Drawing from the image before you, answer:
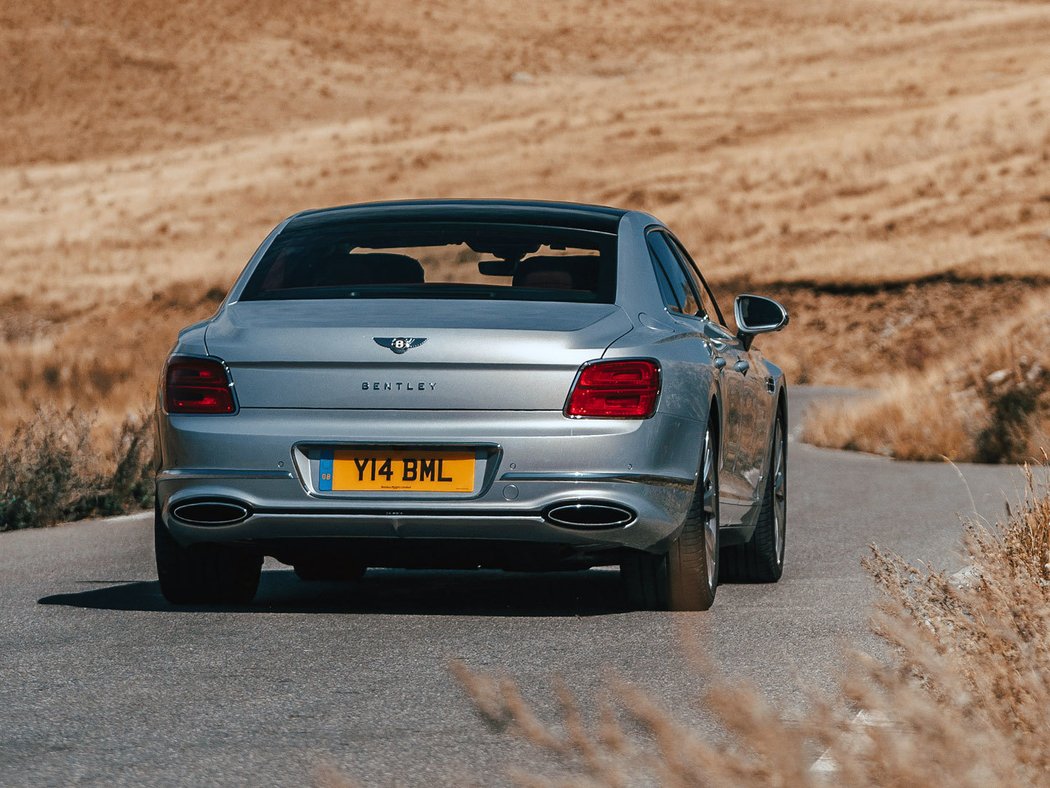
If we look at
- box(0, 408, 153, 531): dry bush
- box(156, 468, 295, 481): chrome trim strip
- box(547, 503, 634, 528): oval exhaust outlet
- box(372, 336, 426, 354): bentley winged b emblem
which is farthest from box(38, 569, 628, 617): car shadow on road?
box(0, 408, 153, 531): dry bush

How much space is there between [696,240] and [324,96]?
1600 inches

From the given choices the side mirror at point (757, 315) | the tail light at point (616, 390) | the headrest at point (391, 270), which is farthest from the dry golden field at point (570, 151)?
the tail light at point (616, 390)

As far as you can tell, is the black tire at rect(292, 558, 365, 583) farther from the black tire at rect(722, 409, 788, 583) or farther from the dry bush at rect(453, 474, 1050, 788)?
the dry bush at rect(453, 474, 1050, 788)

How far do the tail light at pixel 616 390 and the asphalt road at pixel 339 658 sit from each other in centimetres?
83

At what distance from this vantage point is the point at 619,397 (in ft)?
25.0

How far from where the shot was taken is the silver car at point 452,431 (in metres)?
7.57

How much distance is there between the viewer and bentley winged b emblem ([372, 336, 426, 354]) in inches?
301

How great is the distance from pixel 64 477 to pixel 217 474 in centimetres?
549

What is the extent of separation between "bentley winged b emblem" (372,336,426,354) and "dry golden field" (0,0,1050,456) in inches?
506

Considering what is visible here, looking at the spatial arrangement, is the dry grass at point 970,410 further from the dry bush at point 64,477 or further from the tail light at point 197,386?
the tail light at point 197,386

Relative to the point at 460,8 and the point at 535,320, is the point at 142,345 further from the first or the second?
the point at 460,8

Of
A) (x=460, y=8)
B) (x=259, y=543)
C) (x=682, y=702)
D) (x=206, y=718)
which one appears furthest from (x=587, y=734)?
(x=460, y=8)

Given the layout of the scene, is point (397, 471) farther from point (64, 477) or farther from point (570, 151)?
point (570, 151)

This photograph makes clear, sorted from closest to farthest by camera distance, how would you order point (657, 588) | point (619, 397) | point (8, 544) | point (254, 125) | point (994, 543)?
point (994, 543)
point (619, 397)
point (657, 588)
point (8, 544)
point (254, 125)
